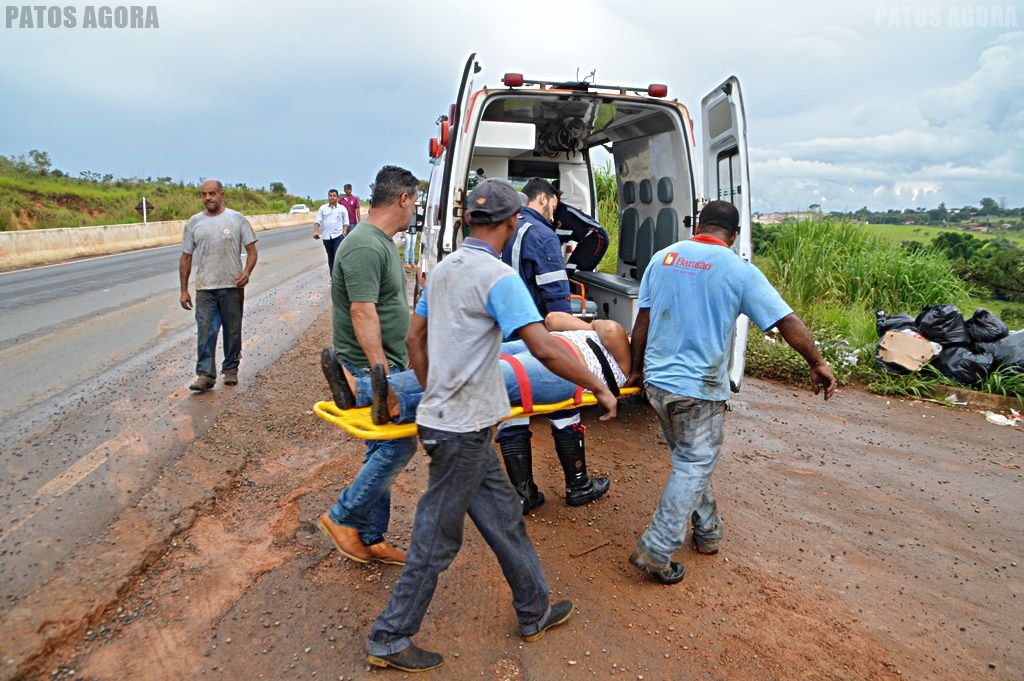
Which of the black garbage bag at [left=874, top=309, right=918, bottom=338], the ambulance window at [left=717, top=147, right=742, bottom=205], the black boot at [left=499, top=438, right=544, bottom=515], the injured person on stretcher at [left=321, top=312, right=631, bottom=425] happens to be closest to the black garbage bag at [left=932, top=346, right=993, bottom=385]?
the black garbage bag at [left=874, top=309, right=918, bottom=338]

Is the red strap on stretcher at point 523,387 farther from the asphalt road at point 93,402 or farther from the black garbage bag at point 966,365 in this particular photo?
the black garbage bag at point 966,365

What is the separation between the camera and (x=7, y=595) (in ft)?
10.0

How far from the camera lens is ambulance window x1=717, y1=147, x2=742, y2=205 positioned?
4941 mm

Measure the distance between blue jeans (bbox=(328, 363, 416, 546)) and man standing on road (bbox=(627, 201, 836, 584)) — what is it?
3.96ft

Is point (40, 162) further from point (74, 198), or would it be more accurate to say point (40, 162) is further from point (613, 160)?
point (613, 160)

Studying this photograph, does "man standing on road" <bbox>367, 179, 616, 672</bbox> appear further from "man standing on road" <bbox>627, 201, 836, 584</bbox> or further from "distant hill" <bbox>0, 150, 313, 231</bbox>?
"distant hill" <bbox>0, 150, 313, 231</bbox>

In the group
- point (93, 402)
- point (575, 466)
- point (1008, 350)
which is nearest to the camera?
point (575, 466)

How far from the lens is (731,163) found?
5.05 m

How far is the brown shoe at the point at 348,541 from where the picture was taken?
131 inches

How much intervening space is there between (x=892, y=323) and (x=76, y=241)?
18.9 metres

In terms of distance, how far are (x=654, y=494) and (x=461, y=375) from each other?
223 cm

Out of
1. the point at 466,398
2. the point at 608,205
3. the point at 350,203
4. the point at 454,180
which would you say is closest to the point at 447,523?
the point at 466,398

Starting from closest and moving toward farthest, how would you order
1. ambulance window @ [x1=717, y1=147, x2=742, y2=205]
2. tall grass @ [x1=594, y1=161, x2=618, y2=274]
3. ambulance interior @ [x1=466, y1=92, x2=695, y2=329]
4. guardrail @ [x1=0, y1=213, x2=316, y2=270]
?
ambulance window @ [x1=717, y1=147, x2=742, y2=205] < ambulance interior @ [x1=466, y1=92, x2=695, y2=329] < tall grass @ [x1=594, y1=161, x2=618, y2=274] < guardrail @ [x1=0, y1=213, x2=316, y2=270]

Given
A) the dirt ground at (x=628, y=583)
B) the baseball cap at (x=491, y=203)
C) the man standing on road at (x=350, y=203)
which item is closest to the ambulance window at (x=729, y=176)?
the dirt ground at (x=628, y=583)
